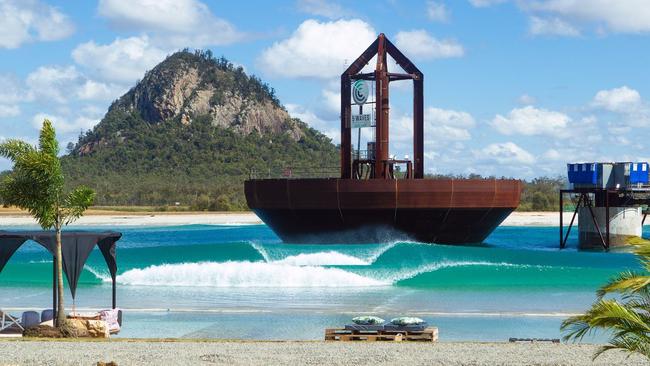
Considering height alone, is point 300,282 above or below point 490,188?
below

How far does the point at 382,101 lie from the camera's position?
1654 inches

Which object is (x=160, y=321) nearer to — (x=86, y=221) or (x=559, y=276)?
(x=559, y=276)

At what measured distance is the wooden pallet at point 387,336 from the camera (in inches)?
737

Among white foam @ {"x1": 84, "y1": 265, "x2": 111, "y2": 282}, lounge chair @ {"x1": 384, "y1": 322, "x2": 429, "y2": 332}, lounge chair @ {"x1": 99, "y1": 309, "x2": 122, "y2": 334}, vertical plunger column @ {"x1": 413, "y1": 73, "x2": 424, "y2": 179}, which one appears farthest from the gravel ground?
vertical plunger column @ {"x1": 413, "y1": 73, "x2": 424, "y2": 179}

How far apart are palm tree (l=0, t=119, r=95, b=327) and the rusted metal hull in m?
21.4

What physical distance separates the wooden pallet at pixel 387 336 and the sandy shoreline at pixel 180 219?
257 ft

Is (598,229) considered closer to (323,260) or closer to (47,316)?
(323,260)

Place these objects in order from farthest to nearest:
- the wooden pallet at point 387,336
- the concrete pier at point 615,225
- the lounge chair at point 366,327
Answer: the concrete pier at point 615,225
the lounge chair at point 366,327
the wooden pallet at point 387,336

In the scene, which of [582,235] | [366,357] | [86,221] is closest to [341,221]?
[582,235]

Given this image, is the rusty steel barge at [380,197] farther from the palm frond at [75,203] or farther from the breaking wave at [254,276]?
the palm frond at [75,203]

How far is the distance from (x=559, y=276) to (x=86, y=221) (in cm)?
7017

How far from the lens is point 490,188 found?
41.7 m

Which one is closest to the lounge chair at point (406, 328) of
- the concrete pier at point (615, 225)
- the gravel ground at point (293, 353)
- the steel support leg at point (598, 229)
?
the gravel ground at point (293, 353)

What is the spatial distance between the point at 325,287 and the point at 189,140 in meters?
130
